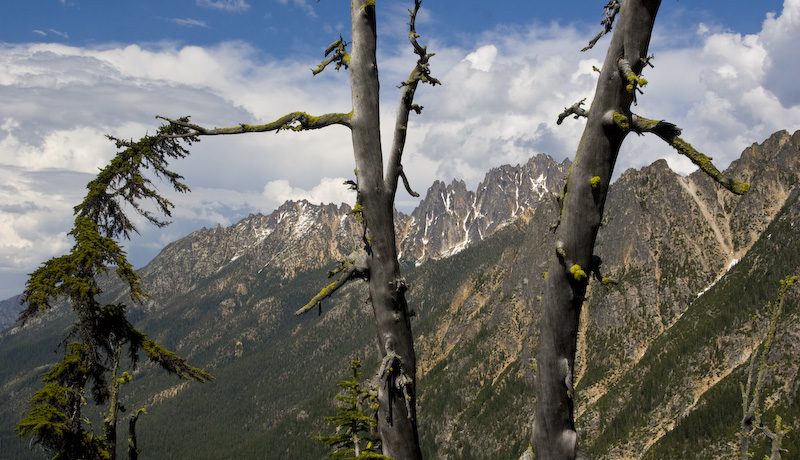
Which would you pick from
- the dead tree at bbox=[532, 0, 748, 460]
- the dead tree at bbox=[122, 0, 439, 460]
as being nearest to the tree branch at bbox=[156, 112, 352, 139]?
the dead tree at bbox=[122, 0, 439, 460]

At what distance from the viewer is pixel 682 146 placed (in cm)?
416

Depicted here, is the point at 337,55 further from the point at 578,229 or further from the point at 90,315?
the point at 90,315

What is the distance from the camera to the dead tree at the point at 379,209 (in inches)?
233

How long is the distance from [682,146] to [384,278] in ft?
11.2

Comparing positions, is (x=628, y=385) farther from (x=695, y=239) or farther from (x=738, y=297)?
(x=695, y=239)

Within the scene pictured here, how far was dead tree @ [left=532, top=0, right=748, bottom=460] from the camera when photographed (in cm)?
452

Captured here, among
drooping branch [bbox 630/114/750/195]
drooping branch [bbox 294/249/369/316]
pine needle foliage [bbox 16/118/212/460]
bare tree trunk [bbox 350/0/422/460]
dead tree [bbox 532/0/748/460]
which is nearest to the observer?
drooping branch [bbox 630/114/750/195]

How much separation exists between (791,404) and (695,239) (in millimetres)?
85507

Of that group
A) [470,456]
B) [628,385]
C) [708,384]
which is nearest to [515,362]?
[470,456]

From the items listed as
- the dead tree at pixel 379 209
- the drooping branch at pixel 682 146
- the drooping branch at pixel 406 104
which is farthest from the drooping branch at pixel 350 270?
the drooping branch at pixel 682 146

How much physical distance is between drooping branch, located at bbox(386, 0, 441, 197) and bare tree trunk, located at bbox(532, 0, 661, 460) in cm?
227

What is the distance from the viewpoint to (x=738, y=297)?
13338 cm

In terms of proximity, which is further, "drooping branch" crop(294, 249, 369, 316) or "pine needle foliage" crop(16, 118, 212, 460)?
"pine needle foliage" crop(16, 118, 212, 460)

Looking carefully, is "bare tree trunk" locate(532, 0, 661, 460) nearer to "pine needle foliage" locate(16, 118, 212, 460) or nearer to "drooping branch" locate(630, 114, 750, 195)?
"drooping branch" locate(630, 114, 750, 195)
